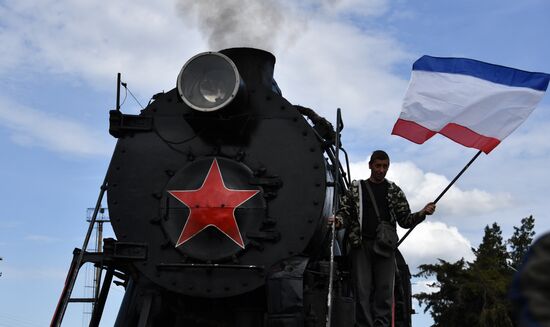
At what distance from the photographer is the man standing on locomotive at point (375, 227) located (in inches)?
202

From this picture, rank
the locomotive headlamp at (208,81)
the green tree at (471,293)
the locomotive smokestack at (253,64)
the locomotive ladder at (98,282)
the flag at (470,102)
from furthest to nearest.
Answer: the green tree at (471,293)
the locomotive smokestack at (253,64)
the flag at (470,102)
the locomotive headlamp at (208,81)
the locomotive ladder at (98,282)

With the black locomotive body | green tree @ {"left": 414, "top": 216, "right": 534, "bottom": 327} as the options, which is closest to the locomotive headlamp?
the black locomotive body

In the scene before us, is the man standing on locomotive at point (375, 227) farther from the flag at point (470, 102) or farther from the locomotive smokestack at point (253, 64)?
the locomotive smokestack at point (253, 64)

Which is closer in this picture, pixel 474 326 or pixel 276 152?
pixel 276 152

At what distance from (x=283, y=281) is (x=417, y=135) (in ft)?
6.14

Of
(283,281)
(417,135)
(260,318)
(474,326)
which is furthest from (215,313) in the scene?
(474,326)

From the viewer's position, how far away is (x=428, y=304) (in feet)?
114

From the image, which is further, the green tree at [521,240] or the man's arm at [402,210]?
the green tree at [521,240]

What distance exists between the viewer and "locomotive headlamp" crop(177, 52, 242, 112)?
5438 millimetres

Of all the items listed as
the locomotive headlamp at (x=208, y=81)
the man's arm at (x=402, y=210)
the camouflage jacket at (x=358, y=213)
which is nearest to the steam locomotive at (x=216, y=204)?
the locomotive headlamp at (x=208, y=81)

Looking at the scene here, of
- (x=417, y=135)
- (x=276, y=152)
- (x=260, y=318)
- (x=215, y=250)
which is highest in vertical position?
(x=417, y=135)

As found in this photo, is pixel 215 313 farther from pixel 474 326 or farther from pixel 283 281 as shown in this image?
pixel 474 326

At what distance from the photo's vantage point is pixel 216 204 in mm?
5363

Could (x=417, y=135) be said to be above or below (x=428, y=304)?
below
